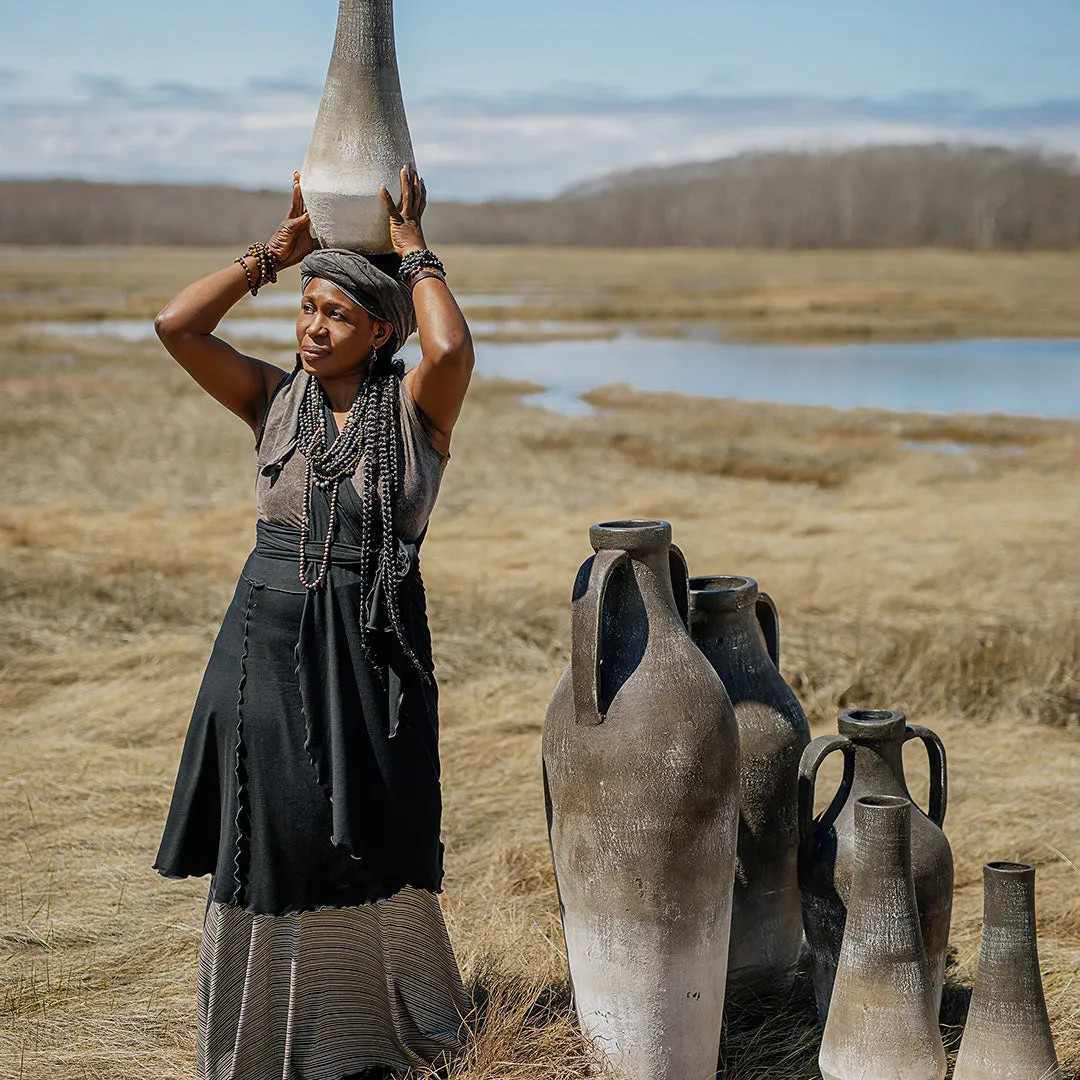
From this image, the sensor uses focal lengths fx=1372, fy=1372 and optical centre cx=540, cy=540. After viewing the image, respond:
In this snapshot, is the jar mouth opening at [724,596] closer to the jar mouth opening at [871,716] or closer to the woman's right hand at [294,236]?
the jar mouth opening at [871,716]

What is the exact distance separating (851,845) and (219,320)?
1.90m

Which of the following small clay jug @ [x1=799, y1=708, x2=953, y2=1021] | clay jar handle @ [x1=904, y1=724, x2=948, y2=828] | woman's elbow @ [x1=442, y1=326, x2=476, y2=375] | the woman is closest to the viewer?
woman's elbow @ [x1=442, y1=326, x2=476, y2=375]

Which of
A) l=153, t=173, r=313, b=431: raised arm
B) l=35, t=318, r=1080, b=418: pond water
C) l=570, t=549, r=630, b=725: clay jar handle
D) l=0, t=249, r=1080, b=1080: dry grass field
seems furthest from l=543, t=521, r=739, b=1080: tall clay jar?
l=35, t=318, r=1080, b=418: pond water

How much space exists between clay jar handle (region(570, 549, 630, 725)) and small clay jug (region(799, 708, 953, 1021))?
671 mm

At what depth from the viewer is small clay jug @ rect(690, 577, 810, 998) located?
347 cm

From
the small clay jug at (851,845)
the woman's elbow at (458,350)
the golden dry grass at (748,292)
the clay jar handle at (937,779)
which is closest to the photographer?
the woman's elbow at (458,350)

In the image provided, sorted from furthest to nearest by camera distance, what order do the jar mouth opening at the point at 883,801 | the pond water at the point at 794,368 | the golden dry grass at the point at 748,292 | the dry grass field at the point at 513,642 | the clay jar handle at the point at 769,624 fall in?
the golden dry grass at the point at 748,292
the pond water at the point at 794,368
the dry grass field at the point at 513,642
the clay jar handle at the point at 769,624
the jar mouth opening at the point at 883,801

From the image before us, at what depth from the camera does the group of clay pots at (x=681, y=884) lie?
2.95 m

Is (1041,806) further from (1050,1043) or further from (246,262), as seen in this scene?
(246,262)

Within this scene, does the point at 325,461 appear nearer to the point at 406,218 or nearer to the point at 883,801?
the point at 406,218

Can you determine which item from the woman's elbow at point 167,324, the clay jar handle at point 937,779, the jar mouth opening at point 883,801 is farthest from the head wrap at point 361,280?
the clay jar handle at point 937,779

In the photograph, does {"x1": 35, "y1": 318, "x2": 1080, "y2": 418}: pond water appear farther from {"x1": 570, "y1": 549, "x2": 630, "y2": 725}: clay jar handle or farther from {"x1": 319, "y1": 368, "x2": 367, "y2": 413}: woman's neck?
{"x1": 570, "y1": 549, "x2": 630, "y2": 725}: clay jar handle

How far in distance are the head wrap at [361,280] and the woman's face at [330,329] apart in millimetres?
18

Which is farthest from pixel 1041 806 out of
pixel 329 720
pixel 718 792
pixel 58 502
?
pixel 58 502
